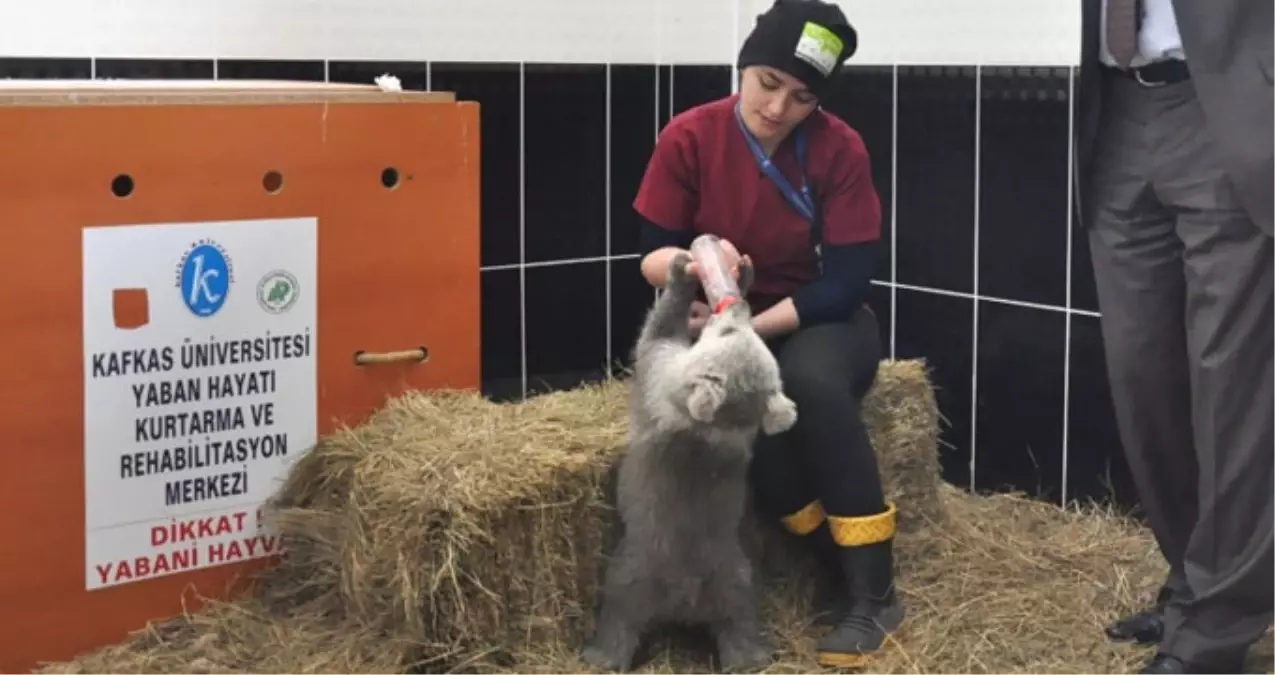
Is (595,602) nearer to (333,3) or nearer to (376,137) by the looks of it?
(376,137)

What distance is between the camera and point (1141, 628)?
8.04ft

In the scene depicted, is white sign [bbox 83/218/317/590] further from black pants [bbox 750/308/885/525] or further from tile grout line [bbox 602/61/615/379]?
tile grout line [bbox 602/61/615/379]

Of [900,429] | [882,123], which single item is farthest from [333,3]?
[900,429]

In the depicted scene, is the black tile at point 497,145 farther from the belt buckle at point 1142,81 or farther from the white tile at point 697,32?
the belt buckle at point 1142,81

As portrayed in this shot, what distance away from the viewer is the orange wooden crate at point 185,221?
2.30 m

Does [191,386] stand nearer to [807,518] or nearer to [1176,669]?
[807,518]

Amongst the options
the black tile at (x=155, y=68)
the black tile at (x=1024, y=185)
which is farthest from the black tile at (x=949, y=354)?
the black tile at (x=155, y=68)

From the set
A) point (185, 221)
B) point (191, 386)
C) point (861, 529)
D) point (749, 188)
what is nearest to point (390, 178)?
point (185, 221)

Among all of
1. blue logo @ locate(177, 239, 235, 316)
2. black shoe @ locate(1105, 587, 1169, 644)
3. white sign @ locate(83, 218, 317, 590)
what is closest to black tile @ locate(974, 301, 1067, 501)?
black shoe @ locate(1105, 587, 1169, 644)

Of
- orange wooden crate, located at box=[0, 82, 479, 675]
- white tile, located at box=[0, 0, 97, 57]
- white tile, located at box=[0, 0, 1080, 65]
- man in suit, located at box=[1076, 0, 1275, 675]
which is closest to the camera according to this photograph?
man in suit, located at box=[1076, 0, 1275, 675]

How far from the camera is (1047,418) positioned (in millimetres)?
3262

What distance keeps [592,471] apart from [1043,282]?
1341mm

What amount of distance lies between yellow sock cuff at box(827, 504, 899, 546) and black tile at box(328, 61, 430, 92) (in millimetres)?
1498

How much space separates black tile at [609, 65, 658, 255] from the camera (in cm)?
379
